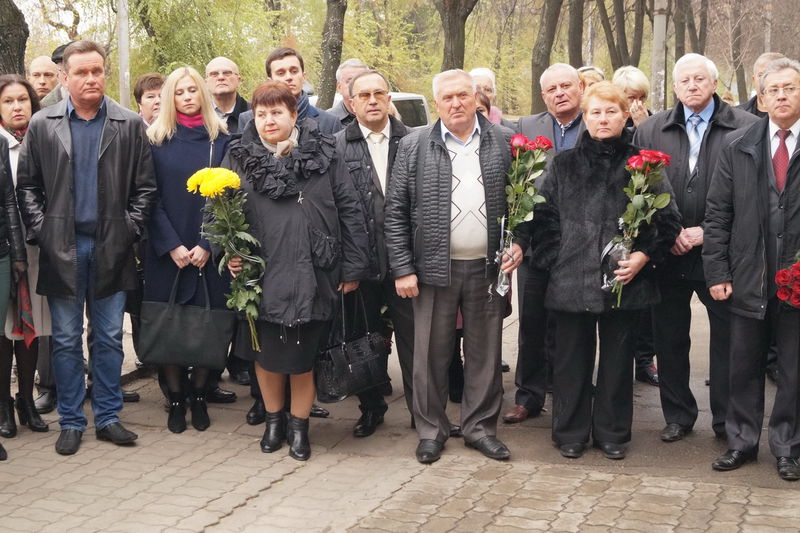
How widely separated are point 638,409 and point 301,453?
2.42m

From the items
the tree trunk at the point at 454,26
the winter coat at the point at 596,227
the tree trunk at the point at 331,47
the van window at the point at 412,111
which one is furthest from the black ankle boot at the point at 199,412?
the van window at the point at 412,111

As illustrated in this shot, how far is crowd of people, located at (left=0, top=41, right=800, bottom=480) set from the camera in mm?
5887

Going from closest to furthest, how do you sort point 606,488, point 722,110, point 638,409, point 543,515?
point 543,515 → point 606,488 → point 722,110 → point 638,409

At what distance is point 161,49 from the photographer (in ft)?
79.4

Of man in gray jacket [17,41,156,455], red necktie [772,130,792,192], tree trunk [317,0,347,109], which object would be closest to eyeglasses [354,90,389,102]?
man in gray jacket [17,41,156,455]

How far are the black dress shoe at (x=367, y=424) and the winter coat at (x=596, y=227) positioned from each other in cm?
150

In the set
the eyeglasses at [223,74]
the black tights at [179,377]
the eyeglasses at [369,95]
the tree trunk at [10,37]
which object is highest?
the tree trunk at [10,37]

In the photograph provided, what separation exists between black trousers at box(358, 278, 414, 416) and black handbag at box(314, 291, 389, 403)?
201mm

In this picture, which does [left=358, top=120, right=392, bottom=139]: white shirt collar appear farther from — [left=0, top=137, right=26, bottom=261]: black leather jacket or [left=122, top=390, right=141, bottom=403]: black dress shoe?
[left=122, top=390, right=141, bottom=403]: black dress shoe

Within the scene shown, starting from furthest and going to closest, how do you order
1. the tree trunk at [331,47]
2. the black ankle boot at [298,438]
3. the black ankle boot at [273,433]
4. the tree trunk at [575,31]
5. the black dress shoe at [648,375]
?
1. the tree trunk at [575,31]
2. the tree trunk at [331,47]
3. the black dress shoe at [648,375]
4. the black ankle boot at [273,433]
5. the black ankle boot at [298,438]

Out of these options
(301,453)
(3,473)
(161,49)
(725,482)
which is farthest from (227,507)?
(161,49)

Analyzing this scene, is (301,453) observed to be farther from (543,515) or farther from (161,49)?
(161,49)

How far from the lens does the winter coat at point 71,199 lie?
629 cm

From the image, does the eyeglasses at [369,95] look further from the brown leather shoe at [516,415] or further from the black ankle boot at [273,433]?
the brown leather shoe at [516,415]
